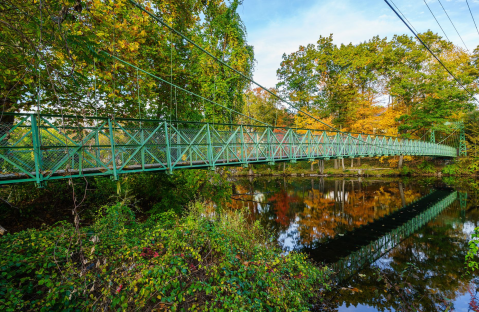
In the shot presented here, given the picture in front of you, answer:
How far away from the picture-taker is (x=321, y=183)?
15.0 meters

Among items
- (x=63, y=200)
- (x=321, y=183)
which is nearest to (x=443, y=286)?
(x=63, y=200)

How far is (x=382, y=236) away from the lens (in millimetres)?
6488

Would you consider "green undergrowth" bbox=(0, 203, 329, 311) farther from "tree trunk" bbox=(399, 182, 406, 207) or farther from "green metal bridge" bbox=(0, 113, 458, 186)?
"tree trunk" bbox=(399, 182, 406, 207)

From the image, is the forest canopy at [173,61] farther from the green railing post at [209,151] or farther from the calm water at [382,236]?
the calm water at [382,236]

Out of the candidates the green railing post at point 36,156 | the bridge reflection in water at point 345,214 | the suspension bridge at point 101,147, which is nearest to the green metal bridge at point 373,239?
the bridge reflection in water at point 345,214

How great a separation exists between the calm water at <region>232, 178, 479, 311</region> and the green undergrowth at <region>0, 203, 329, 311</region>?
4.55 ft

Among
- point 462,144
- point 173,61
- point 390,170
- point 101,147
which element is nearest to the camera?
point 101,147

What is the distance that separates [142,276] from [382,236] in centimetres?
683

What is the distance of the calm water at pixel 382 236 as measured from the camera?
3869mm

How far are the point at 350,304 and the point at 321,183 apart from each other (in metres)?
11.9

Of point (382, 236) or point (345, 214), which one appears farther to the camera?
point (345, 214)

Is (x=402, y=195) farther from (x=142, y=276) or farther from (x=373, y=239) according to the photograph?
(x=142, y=276)

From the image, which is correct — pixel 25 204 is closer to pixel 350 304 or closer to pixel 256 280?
pixel 256 280

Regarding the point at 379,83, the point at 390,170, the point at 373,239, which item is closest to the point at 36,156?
the point at 373,239
